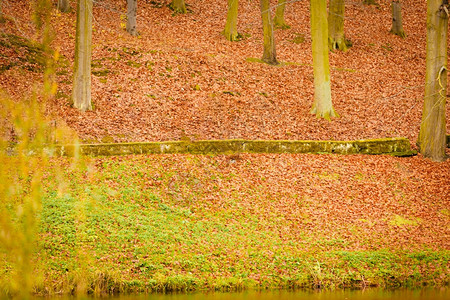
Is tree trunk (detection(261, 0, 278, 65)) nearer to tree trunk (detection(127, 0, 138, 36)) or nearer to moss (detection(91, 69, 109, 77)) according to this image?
tree trunk (detection(127, 0, 138, 36))

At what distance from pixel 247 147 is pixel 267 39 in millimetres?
8499

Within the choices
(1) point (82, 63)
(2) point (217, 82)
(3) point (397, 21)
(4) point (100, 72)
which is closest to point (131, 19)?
(4) point (100, 72)

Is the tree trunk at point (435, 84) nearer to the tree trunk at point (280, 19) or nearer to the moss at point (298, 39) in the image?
the moss at point (298, 39)

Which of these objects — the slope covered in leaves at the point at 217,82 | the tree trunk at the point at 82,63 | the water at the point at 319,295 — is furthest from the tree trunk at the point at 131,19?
the water at the point at 319,295

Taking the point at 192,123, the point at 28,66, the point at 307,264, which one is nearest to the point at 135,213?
the point at 307,264

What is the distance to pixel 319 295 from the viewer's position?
829 centimetres

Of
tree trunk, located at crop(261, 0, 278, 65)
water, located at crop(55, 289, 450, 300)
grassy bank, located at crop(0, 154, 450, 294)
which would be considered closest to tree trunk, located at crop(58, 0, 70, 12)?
tree trunk, located at crop(261, 0, 278, 65)

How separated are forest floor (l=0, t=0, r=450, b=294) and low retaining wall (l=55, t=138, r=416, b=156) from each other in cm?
31

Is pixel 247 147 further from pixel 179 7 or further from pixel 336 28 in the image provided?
pixel 179 7

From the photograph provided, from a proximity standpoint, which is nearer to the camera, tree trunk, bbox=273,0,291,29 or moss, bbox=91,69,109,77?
moss, bbox=91,69,109,77

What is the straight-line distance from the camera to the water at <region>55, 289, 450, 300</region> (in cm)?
791

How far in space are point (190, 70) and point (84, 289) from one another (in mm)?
11683

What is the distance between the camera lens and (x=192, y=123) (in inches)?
579

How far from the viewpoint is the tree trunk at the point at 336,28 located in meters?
23.2
